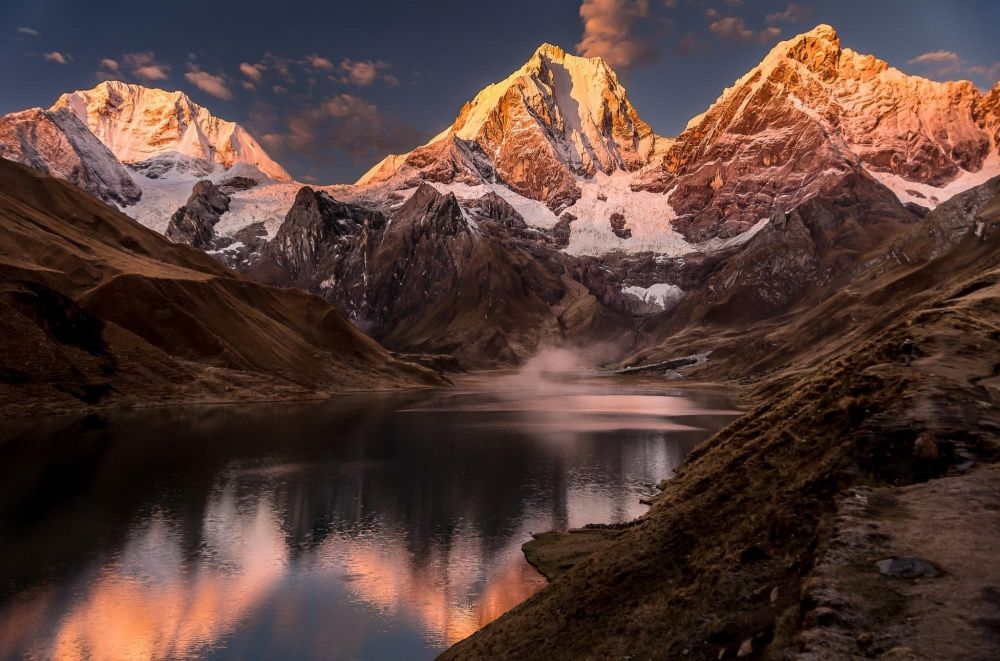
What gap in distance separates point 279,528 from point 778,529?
143 ft

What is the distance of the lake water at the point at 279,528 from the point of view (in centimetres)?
3519

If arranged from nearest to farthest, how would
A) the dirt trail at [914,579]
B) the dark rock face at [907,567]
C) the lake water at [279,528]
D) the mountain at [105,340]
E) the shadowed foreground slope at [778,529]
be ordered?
the dirt trail at [914,579] → the dark rock face at [907,567] → the shadowed foreground slope at [778,529] → the lake water at [279,528] → the mountain at [105,340]

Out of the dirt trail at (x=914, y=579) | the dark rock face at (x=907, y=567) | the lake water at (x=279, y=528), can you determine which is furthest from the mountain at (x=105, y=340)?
the dark rock face at (x=907, y=567)

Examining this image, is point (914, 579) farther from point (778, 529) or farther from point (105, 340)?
point (105, 340)

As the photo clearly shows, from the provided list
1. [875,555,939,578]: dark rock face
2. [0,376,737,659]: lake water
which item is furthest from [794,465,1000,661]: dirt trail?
[0,376,737,659]: lake water

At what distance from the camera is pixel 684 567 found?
88.5 ft

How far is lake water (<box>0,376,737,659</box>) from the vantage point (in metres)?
35.2

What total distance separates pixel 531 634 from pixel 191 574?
87.9 ft

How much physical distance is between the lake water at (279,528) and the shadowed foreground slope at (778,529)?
951cm

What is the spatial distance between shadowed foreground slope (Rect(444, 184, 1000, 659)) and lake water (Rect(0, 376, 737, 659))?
9.51 m

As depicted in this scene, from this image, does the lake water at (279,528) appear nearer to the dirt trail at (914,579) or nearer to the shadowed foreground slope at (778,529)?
the shadowed foreground slope at (778,529)

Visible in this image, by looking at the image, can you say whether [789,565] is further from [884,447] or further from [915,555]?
[884,447]

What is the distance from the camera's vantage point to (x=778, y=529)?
2464 centimetres

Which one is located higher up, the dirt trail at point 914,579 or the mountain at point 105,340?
the mountain at point 105,340
